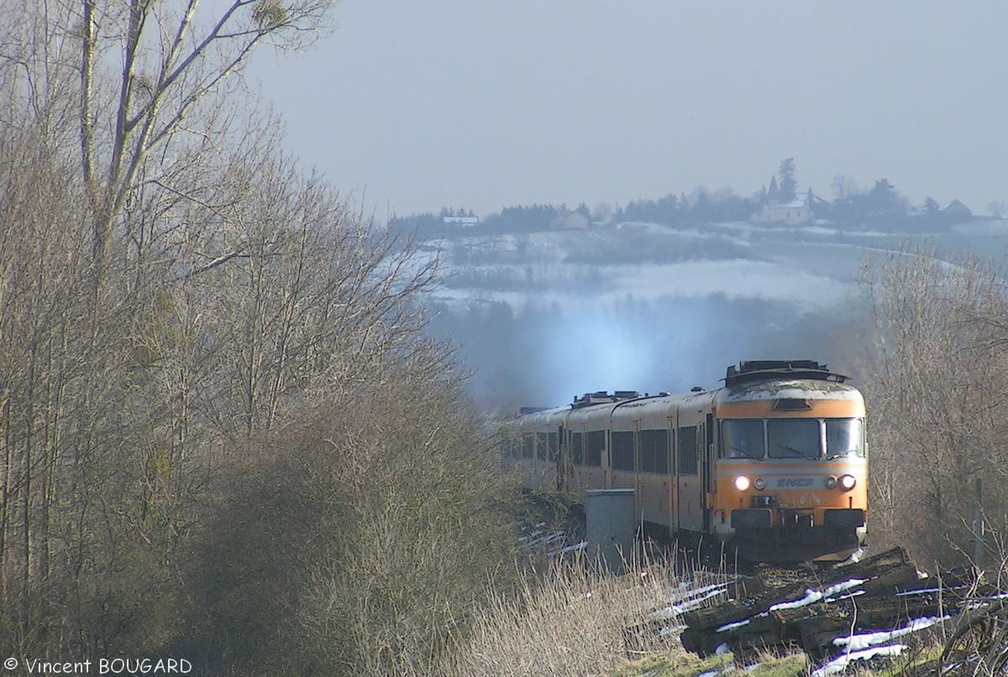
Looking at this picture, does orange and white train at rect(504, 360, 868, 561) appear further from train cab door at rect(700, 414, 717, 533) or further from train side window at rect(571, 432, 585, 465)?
train side window at rect(571, 432, 585, 465)

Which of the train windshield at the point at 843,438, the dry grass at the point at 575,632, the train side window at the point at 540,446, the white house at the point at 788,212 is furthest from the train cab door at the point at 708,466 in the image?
the white house at the point at 788,212

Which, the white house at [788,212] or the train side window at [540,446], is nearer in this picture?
the train side window at [540,446]

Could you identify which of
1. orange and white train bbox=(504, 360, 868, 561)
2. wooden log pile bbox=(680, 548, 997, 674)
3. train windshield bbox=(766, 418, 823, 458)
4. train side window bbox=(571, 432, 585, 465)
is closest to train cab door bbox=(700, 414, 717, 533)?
orange and white train bbox=(504, 360, 868, 561)

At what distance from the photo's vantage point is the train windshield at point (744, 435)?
62.2 feet

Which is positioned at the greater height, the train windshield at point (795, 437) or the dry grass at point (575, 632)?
the train windshield at point (795, 437)

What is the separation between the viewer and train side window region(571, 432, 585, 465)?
29.0 metres

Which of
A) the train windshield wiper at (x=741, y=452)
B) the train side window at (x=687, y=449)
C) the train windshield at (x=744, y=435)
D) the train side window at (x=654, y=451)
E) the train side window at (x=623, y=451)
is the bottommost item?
the train side window at (x=623, y=451)

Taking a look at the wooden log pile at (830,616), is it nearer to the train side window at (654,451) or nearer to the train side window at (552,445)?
the train side window at (654,451)

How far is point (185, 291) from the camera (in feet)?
82.8

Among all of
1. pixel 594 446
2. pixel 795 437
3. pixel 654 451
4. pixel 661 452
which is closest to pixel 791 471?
pixel 795 437

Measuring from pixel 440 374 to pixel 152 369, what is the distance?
5486 mm

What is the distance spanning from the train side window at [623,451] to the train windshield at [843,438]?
5.95m

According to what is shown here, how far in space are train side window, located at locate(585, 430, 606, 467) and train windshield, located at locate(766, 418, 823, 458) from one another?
8.10 meters

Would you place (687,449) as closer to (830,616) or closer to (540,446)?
(830,616)
